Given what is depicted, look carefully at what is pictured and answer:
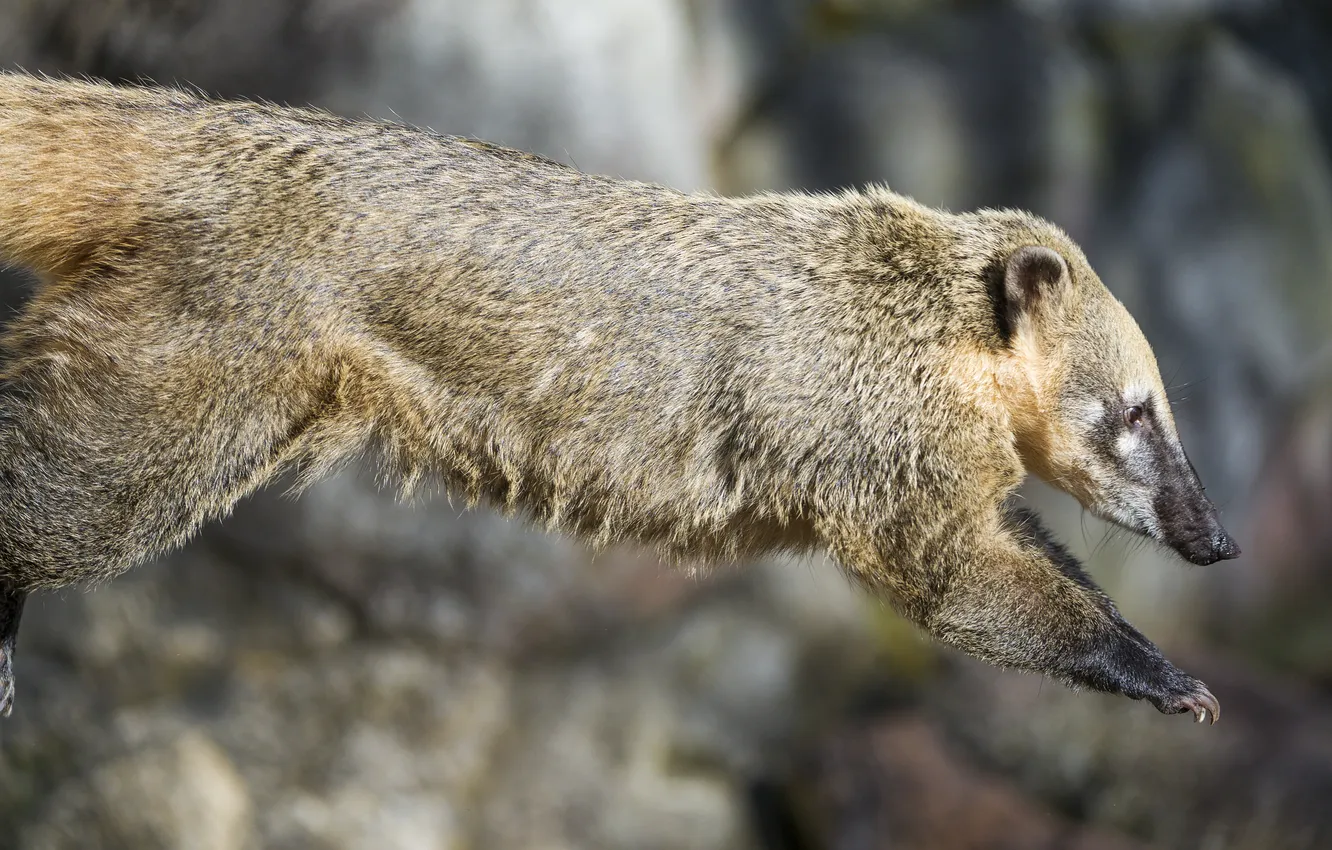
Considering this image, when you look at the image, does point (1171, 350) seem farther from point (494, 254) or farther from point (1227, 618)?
point (494, 254)

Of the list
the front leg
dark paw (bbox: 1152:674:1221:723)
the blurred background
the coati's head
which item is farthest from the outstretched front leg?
the blurred background

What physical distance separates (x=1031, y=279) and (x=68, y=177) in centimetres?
294

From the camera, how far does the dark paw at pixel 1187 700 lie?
4.01 metres

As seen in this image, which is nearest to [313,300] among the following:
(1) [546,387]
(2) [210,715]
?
(1) [546,387]

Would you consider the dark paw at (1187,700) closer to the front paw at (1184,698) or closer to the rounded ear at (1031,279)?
the front paw at (1184,698)

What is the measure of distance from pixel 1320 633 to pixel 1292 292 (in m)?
2.41

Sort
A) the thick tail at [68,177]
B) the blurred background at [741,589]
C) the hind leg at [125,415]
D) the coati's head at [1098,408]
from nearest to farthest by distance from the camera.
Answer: the hind leg at [125,415]
the thick tail at [68,177]
the coati's head at [1098,408]
the blurred background at [741,589]

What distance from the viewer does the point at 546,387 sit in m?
4.12

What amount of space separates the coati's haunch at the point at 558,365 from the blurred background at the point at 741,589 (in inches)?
161

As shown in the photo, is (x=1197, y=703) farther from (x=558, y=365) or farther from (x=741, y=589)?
(x=741, y=589)

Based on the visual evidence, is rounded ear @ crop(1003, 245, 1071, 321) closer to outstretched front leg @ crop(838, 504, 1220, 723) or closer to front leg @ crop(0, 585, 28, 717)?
outstretched front leg @ crop(838, 504, 1220, 723)

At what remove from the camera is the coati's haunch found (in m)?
3.84

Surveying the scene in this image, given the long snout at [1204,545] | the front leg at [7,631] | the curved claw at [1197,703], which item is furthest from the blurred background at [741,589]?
the front leg at [7,631]

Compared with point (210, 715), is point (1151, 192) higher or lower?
higher
